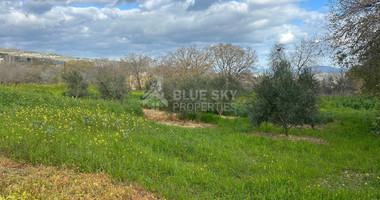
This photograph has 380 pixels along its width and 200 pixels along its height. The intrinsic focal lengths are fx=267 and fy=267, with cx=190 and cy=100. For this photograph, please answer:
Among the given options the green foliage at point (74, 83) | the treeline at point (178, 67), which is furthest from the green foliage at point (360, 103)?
the green foliage at point (74, 83)

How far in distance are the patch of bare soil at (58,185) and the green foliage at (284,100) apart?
6.70 m

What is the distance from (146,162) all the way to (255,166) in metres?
2.45

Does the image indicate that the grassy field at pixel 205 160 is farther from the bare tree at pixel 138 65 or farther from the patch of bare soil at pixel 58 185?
the bare tree at pixel 138 65

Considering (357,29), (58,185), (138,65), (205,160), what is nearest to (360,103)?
(357,29)

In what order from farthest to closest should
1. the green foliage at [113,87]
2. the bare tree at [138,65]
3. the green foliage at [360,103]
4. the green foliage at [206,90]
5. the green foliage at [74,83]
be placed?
the bare tree at [138,65]
the green foliage at [74,83]
the green foliage at [360,103]
the green foliage at [113,87]
the green foliage at [206,90]

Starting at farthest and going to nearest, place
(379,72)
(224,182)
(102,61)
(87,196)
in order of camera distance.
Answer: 1. (102,61)
2. (379,72)
3. (224,182)
4. (87,196)

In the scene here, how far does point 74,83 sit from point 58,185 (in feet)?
65.1

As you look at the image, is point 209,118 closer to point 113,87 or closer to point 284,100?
point 284,100

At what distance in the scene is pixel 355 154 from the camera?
7.20m

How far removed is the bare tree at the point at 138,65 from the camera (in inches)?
1966

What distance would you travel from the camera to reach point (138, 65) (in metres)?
50.5

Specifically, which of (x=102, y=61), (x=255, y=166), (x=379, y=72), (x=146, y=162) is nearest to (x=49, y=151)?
(x=146, y=162)

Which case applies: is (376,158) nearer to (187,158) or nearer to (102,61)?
(187,158)

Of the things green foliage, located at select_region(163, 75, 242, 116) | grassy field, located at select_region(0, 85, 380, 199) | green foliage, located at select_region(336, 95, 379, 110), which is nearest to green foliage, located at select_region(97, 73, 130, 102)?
green foliage, located at select_region(163, 75, 242, 116)
